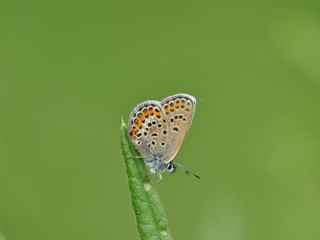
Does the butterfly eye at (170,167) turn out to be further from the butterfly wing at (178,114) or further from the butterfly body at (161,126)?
the butterfly wing at (178,114)

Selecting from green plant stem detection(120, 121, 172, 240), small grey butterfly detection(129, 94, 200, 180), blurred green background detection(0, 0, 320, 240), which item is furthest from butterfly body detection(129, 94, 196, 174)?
green plant stem detection(120, 121, 172, 240)

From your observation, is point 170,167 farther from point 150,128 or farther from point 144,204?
point 144,204

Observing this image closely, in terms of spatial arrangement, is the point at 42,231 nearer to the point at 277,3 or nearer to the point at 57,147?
the point at 57,147

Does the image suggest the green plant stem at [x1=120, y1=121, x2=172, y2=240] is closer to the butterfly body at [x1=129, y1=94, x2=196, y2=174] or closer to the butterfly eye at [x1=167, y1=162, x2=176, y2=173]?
the butterfly body at [x1=129, y1=94, x2=196, y2=174]

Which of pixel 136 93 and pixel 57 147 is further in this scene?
pixel 136 93

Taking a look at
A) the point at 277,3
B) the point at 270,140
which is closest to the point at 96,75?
the point at 277,3

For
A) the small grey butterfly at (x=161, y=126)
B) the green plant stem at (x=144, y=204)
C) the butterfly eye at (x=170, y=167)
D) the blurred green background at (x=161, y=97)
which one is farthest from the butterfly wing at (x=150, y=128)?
the green plant stem at (x=144, y=204)

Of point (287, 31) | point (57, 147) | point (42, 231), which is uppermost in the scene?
point (287, 31)
